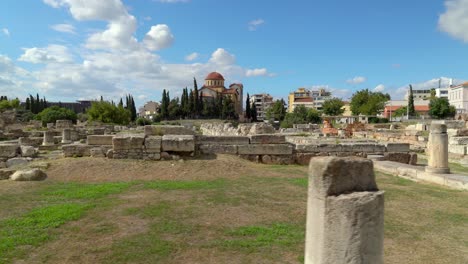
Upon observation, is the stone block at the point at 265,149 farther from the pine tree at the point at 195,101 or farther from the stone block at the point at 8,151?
the pine tree at the point at 195,101

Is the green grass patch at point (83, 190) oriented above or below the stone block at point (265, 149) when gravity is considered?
below

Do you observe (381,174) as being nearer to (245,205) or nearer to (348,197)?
(245,205)

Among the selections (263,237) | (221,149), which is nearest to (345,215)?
(263,237)

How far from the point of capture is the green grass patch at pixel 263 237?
14.7 ft

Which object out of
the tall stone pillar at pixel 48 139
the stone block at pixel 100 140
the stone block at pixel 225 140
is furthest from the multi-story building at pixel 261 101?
the stone block at pixel 100 140

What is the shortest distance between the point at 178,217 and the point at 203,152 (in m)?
5.96

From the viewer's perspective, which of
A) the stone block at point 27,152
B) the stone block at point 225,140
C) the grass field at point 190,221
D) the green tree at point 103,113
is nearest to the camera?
the grass field at point 190,221

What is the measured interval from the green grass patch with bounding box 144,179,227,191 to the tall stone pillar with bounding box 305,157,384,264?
5.21 m

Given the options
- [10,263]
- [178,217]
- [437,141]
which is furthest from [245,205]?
[437,141]

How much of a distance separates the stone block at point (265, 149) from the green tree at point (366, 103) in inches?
2658

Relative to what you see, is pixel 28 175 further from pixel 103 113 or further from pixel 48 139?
pixel 103 113

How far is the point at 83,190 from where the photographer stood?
7.49m

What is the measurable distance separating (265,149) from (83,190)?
607cm

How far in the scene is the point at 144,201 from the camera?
261 inches
